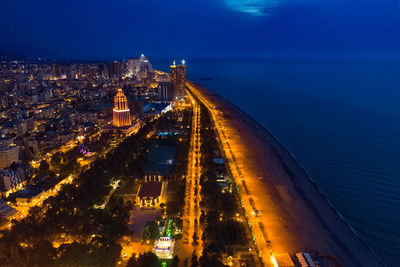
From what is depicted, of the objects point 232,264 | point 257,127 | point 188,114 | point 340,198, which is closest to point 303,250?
point 232,264

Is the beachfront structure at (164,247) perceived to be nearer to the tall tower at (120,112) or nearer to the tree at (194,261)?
the tree at (194,261)

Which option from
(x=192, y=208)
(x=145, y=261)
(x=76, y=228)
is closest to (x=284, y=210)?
(x=192, y=208)

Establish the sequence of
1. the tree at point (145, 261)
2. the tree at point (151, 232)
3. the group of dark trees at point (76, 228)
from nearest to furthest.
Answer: the tree at point (145, 261) → the group of dark trees at point (76, 228) → the tree at point (151, 232)

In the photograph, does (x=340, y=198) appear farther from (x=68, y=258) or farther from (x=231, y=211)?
(x=68, y=258)

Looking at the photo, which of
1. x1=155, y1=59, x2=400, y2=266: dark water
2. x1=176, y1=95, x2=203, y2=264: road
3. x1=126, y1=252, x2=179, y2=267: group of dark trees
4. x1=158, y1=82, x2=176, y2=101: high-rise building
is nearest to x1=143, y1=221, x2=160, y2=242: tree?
x1=176, y1=95, x2=203, y2=264: road

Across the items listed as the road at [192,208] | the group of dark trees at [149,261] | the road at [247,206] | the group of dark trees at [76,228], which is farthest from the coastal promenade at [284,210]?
the group of dark trees at [76,228]

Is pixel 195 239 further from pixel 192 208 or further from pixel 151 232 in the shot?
pixel 192 208

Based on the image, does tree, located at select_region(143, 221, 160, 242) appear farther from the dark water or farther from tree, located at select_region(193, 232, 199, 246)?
the dark water
